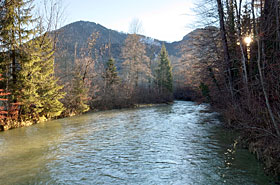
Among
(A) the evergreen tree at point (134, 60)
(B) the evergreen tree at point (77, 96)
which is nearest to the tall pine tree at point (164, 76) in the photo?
(A) the evergreen tree at point (134, 60)

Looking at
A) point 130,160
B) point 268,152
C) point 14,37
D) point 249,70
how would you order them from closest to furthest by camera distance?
point 268,152 → point 130,160 → point 249,70 → point 14,37

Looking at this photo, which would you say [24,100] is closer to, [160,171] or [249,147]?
[160,171]

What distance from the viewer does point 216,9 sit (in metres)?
12.9

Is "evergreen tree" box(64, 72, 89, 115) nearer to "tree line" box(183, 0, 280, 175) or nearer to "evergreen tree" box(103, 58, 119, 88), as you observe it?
"evergreen tree" box(103, 58, 119, 88)

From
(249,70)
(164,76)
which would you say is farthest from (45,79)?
(164,76)

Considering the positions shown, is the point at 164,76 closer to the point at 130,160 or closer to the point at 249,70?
the point at 249,70

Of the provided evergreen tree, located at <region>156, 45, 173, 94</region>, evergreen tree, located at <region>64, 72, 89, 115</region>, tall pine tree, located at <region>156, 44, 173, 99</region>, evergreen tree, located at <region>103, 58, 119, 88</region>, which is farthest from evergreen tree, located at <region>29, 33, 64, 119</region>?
evergreen tree, located at <region>156, 45, 173, 94</region>

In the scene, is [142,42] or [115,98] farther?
[142,42]

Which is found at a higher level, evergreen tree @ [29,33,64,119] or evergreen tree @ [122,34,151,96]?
evergreen tree @ [122,34,151,96]

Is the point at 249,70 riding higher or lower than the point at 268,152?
higher

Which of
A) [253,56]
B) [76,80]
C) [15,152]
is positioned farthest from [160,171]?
[76,80]

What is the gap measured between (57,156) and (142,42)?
105 ft

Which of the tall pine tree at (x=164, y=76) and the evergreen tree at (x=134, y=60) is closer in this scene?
the evergreen tree at (x=134, y=60)

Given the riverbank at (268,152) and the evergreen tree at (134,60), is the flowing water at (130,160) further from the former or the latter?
the evergreen tree at (134,60)
